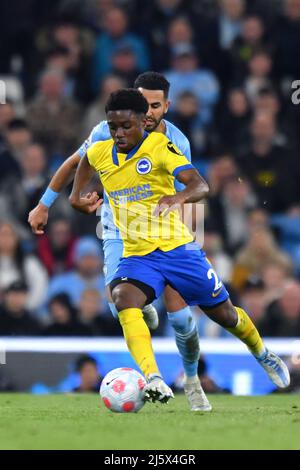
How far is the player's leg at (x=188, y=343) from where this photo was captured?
323 inches

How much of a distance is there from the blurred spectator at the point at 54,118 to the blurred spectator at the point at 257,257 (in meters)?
2.41

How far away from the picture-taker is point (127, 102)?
298 inches

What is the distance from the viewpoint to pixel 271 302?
11695mm

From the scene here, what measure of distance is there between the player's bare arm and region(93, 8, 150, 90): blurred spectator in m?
6.82

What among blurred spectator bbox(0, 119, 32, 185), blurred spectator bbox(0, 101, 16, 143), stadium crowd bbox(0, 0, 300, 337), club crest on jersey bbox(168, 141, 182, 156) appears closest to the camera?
club crest on jersey bbox(168, 141, 182, 156)

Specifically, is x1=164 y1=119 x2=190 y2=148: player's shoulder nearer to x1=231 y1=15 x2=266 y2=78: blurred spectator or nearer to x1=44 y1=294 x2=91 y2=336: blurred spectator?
x1=44 y1=294 x2=91 y2=336: blurred spectator

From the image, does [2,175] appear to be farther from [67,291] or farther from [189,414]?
[189,414]

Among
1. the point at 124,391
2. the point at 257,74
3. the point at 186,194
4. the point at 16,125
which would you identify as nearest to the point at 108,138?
the point at 186,194

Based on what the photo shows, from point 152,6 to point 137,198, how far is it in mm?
7215

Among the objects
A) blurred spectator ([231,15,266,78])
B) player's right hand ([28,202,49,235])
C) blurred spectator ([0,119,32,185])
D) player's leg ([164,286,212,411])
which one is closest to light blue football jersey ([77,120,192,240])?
player's right hand ([28,202,49,235])

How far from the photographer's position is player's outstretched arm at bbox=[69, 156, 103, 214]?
26.4 feet

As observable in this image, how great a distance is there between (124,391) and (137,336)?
1.09 ft

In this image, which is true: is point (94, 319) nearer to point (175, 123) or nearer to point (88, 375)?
point (88, 375)

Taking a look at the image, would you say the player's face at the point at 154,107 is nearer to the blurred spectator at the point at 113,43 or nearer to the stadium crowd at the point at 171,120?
the stadium crowd at the point at 171,120
